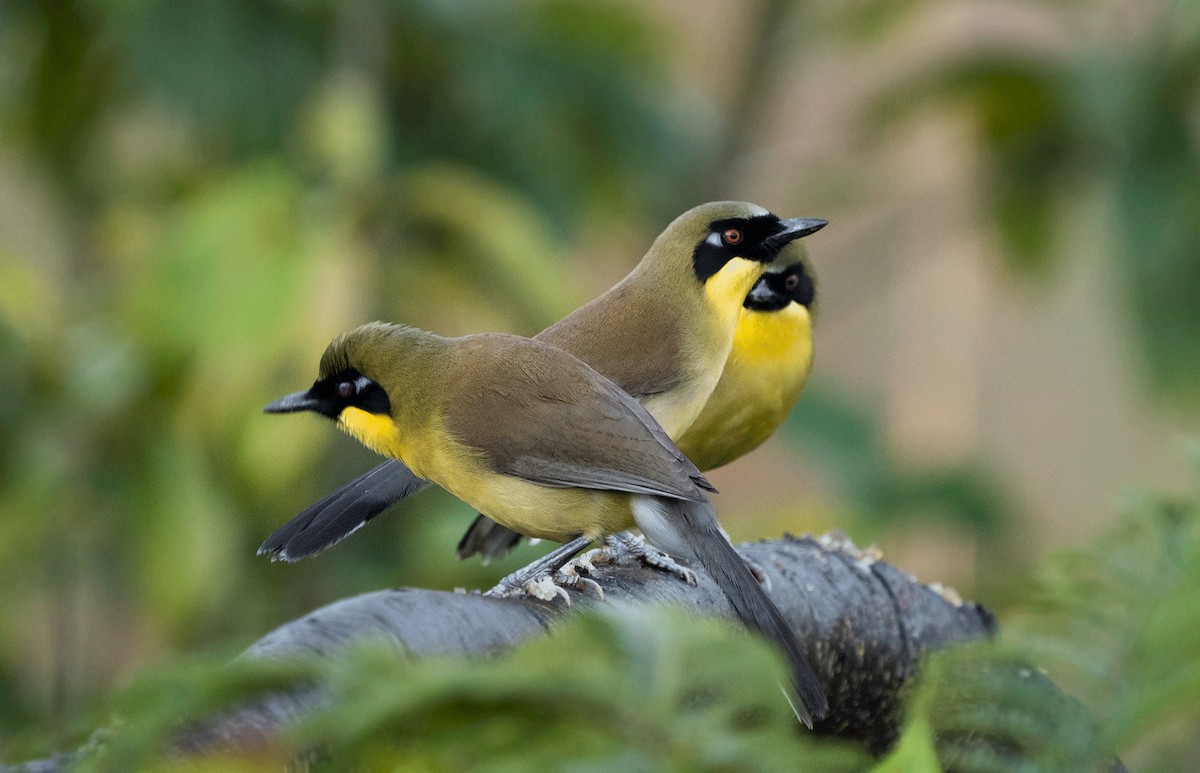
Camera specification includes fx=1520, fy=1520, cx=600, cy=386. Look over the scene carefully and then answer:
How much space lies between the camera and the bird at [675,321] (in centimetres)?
173

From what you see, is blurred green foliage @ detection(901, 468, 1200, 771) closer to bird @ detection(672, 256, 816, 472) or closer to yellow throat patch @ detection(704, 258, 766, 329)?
yellow throat patch @ detection(704, 258, 766, 329)

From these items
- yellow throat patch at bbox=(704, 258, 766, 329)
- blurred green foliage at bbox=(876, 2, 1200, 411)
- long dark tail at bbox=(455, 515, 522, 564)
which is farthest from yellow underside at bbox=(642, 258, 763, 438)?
blurred green foliage at bbox=(876, 2, 1200, 411)

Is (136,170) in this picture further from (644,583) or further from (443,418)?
(644,583)

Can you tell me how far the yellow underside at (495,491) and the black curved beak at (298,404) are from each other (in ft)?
Answer: 0.27

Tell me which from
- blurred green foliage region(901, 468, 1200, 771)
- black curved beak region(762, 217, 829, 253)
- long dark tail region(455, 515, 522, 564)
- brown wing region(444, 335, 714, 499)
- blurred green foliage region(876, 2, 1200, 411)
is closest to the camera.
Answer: blurred green foliage region(901, 468, 1200, 771)

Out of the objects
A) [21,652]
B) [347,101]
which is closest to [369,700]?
[347,101]

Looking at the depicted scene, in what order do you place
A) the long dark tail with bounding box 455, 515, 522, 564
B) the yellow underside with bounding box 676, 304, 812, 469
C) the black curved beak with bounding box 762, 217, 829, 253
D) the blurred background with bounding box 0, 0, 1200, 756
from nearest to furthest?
the black curved beak with bounding box 762, 217, 829, 253
the long dark tail with bounding box 455, 515, 522, 564
the yellow underside with bounding box 676, 304, 812, 469
the blurred background with bounding box 0, 0, 1200, 756

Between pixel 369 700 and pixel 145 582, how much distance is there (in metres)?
3.71

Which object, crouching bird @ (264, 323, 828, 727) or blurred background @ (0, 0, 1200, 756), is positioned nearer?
crouching bird @ (264, 323, 828, 727)

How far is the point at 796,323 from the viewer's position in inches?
94.2

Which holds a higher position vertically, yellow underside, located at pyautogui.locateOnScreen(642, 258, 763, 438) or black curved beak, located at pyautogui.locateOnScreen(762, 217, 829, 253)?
black curved beak, located at pyautogui.locateOnScreen(762, 217, 829, 253)

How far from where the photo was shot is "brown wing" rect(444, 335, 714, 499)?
1.49m

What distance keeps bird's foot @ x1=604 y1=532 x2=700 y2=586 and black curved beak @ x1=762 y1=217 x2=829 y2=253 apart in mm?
364

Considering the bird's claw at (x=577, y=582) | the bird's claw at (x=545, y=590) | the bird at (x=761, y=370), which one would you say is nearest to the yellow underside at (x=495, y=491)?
the bird's claw at (x=577, y=582)
